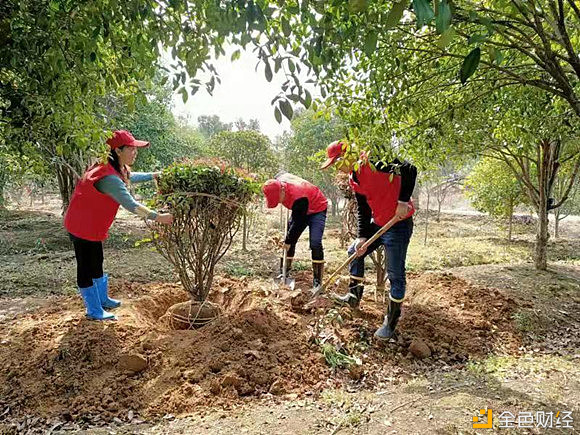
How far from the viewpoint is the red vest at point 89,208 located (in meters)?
3.46

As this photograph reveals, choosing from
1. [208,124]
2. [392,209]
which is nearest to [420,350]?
[392,209]

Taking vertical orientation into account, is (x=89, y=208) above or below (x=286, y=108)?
below

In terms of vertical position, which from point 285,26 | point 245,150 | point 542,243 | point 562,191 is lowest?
point 542,243

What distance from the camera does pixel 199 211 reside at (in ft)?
11.8

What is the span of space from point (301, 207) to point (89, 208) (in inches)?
98.8

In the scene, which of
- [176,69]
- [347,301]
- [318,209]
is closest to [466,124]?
[318,209]

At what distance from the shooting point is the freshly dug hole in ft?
12.5

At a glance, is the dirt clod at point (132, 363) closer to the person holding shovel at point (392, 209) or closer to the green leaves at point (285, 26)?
the person holding shovel at point (392, 209)

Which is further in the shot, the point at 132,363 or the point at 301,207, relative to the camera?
the point at 301,207

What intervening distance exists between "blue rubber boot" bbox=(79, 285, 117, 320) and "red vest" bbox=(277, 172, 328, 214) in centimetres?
245

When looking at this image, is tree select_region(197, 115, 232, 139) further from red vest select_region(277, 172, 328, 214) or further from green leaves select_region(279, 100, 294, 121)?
green leaves select_region(279, 100, 294, 121)

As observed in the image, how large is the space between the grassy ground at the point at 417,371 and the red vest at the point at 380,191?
1.36 m

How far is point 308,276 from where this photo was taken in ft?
20.3

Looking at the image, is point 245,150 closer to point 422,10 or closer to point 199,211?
point 199,211
